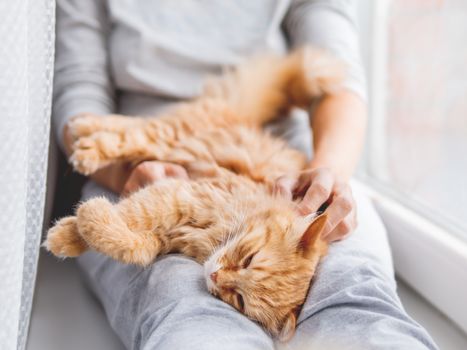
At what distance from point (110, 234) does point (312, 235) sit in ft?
1.27

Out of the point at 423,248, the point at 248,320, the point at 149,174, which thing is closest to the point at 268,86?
the point at 149,174

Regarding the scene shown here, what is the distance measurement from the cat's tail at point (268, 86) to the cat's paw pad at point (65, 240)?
2.28 ft

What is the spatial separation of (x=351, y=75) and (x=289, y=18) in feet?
1.15

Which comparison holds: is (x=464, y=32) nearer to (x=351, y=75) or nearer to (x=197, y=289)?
(x=351, y=75)

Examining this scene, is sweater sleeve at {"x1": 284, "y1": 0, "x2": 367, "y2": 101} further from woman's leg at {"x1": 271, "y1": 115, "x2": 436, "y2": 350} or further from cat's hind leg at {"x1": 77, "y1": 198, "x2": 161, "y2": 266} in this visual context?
cat's hind leg at {"x1": 77, "y1": 198, "x2": 161, "y2": 266}

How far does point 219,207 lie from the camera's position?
1.12 metres

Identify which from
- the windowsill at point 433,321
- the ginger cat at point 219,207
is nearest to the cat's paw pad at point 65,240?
the ginger cat at point 219,207

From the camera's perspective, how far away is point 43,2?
0.90 meters

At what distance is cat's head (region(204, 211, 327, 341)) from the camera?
3.14 feet

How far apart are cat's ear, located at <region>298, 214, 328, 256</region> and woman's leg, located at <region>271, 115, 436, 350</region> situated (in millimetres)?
49

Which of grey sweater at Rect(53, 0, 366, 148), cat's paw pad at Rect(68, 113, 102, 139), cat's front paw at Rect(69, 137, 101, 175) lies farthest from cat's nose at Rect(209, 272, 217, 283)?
grey sweater at Rect(53, 0, 366, 148)

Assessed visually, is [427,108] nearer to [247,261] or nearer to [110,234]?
[247,261]

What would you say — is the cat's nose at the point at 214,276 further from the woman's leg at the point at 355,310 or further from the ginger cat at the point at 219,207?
the woman's leg at the point at 355,310

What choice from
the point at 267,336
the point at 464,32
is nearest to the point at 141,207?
the point at 267,336
